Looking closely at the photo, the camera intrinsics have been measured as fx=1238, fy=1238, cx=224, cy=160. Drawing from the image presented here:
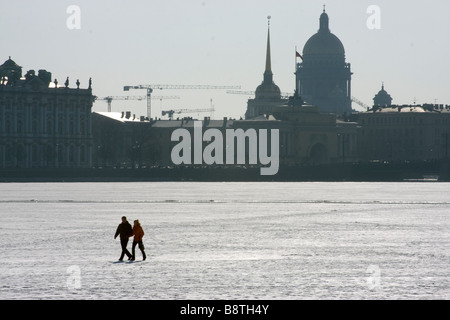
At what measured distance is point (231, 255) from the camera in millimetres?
33438

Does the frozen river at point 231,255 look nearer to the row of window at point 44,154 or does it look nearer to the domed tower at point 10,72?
the row of window at point 44,154

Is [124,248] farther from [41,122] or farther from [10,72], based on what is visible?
[10,72]

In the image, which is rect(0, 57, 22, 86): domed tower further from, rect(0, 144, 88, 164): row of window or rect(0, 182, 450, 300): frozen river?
rect(0, 182, 450, 300): frozen river

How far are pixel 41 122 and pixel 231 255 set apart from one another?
396 feet

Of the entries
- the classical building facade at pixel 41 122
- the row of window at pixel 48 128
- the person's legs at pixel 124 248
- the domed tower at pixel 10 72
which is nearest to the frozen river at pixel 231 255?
the person's legs at pixel 124 248

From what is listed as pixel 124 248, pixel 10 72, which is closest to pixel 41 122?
pixel 10 72

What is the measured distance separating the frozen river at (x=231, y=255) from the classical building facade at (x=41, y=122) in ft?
302

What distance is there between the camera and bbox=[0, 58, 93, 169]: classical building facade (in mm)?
147125

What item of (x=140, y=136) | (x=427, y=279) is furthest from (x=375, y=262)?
(x=140, y=136)

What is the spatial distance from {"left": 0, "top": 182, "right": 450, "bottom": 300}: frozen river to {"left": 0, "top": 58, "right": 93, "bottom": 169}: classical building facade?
91978 mm

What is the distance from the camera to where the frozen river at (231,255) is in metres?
26.3

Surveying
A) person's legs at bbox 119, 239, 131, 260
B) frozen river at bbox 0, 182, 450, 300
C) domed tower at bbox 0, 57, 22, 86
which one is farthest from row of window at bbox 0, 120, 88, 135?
person's legs at bbox 119, 239, 131, 260

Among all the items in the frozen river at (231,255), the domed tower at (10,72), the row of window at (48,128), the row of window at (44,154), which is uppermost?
the domed tower at (10,72)
